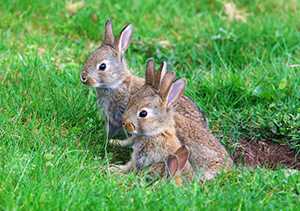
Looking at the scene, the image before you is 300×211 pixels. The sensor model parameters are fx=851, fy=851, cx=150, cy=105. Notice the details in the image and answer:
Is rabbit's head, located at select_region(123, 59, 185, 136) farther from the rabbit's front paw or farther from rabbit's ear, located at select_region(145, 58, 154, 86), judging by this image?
the rabbit's front paw

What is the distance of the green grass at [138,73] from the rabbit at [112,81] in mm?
152

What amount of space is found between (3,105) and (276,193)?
2.34 metres

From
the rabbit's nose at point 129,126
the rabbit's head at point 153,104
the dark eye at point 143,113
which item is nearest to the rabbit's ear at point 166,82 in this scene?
the rabbit's head at point 153,104

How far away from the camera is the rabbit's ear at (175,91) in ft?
19.5

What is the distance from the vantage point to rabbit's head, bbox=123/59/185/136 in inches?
233

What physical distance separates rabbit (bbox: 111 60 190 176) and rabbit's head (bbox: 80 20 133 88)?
0.58m

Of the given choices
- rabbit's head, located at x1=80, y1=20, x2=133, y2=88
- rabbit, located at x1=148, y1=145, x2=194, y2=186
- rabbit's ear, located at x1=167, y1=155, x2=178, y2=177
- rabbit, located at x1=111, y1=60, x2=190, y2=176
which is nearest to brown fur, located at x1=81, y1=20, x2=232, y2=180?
rabbit's head, located at x1=80, y1=20, x2=133, y2=88

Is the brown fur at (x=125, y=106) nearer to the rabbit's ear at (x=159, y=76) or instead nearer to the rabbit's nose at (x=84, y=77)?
the rabbit's nose at (x=84, y=77)

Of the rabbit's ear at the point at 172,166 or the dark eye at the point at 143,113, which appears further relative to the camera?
the dark eye at the point at 143,113

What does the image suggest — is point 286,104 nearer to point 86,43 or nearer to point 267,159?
point 267,159

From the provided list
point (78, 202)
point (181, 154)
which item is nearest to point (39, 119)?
point (181, 154)

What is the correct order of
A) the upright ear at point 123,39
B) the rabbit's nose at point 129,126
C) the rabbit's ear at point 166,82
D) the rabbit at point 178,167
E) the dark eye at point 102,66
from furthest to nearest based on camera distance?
the upright ear at point 123,39, the dark eye at point 102,66, the rabbit's ear at point 166,82, the rabbit's nose at point 129,126, the rabbit at point 178,167

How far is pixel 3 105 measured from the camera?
6461 mm

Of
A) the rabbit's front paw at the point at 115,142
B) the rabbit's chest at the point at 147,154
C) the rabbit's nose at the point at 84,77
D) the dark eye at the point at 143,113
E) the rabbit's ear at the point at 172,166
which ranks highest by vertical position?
the rabbit's nose at the point at 84,77
